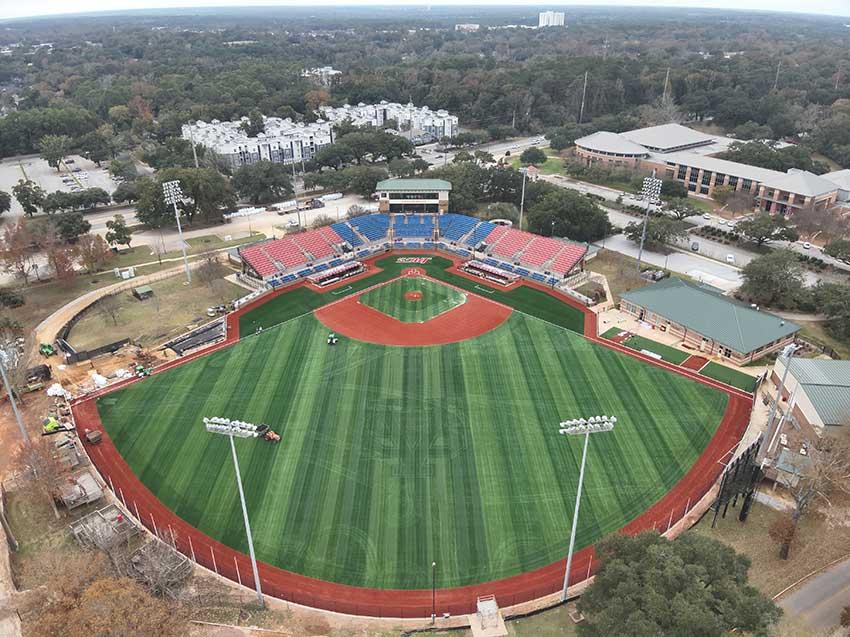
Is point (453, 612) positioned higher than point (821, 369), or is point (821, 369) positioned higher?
point (821, 369)

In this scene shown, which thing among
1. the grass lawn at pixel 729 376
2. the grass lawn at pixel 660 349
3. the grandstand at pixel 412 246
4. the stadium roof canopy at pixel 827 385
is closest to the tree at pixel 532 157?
the grandstand at pixel 412 246

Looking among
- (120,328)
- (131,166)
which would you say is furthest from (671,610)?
(131,166)

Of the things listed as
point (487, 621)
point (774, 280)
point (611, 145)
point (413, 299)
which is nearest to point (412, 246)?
point (413, 299)

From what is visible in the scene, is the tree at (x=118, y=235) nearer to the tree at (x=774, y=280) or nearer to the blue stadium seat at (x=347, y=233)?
the blue stadium seat at (x=347, y=233)

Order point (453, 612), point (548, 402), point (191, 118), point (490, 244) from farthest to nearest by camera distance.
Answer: point (191, 118), point (490, 244), point (548, 402), point (453, 612)

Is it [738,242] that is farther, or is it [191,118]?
[191,118]

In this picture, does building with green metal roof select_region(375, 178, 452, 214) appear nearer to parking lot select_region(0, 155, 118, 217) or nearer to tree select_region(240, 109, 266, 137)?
parking lot select_region(0, 155, 118, 217)

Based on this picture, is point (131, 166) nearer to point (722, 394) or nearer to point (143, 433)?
point (143, 433)
